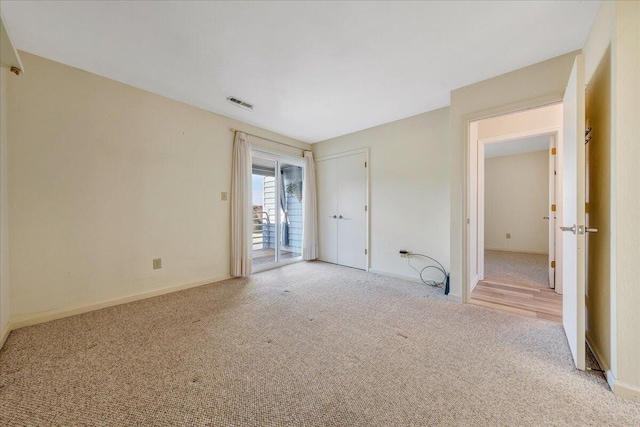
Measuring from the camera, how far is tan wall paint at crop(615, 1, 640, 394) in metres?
1.23

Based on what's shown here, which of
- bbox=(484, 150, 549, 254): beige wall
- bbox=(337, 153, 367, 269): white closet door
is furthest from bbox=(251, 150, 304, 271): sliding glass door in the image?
bbox=(484, 150, 549, 254): beige wall

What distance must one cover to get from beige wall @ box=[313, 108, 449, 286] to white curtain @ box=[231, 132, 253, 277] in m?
1.87

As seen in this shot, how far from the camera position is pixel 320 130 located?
158 inches

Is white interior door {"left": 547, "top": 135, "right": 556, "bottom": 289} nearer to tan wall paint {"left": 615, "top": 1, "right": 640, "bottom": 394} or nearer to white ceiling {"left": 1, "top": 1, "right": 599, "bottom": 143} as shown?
white ceiling {"left": 1, "top": 1, "right": 599, "bottom": 143}

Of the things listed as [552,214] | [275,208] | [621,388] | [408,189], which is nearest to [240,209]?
[275,208]

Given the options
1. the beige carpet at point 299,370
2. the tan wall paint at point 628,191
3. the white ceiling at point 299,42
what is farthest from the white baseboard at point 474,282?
the white ceiling at point 299,42

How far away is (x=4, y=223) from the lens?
188 centimetres

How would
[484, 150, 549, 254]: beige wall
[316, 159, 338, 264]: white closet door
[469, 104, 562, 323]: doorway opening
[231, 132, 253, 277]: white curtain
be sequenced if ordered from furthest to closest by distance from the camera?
[484, 150, 549, 254]: beige wall → [316, 159, 338, 264]: white closet door → [231, 132, 253, 277]: white curtain → [469, 104, 562, 323]: doorway opening

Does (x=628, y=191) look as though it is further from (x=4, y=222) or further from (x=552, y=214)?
(x=4, y=222)

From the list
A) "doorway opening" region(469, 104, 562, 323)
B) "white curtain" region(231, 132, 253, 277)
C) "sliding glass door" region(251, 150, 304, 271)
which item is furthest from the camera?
"sliding glass door" region(251, 150, 304, 271)

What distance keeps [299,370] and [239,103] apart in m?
2.96

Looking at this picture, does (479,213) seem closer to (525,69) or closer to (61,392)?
(525,69)

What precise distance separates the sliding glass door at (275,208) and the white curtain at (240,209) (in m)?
0.34

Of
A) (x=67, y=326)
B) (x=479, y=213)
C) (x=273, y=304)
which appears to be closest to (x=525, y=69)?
(x=479, y=213)
